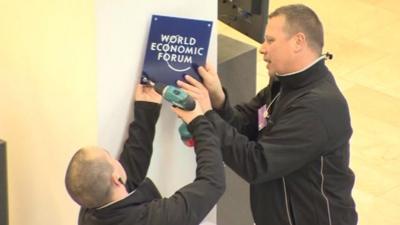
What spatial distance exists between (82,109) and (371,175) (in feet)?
8.11

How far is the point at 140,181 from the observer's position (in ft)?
7.95

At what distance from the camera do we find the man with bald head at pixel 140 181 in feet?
6.89

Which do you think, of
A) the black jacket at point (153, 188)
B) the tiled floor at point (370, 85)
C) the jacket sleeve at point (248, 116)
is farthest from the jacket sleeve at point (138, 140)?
the tiled floor at point (370, 85)

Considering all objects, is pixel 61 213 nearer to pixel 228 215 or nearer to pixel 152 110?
pixel 152 110

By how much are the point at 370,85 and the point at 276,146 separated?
10.3ft

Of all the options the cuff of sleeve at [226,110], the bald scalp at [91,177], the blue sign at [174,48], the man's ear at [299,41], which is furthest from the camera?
the cuff of sleeve at [226,110]

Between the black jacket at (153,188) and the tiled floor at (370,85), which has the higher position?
the black jacket at (153,188)

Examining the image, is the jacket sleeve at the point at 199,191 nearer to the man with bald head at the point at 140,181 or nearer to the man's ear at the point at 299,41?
the man with bald head at the point at 140,181

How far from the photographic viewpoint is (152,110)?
94.7 inches

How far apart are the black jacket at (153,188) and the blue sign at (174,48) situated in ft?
0.37

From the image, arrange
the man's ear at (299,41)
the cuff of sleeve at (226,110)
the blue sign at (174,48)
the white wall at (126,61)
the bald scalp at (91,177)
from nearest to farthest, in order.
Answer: the bald scalp at (91,177) < the white wall at (126,61) < the blue sign at (174,48) < the man's ear at (299,41) < the cuff of sleeve at (226,110)

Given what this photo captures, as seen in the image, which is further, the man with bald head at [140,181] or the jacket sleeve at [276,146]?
the jacket sleeve at [276,146]

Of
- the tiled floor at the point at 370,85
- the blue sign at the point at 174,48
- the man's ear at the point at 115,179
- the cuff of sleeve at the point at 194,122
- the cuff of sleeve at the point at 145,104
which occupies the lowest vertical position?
the tiled floor at the point at 370,85

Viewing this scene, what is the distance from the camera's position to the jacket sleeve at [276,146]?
2.41m
